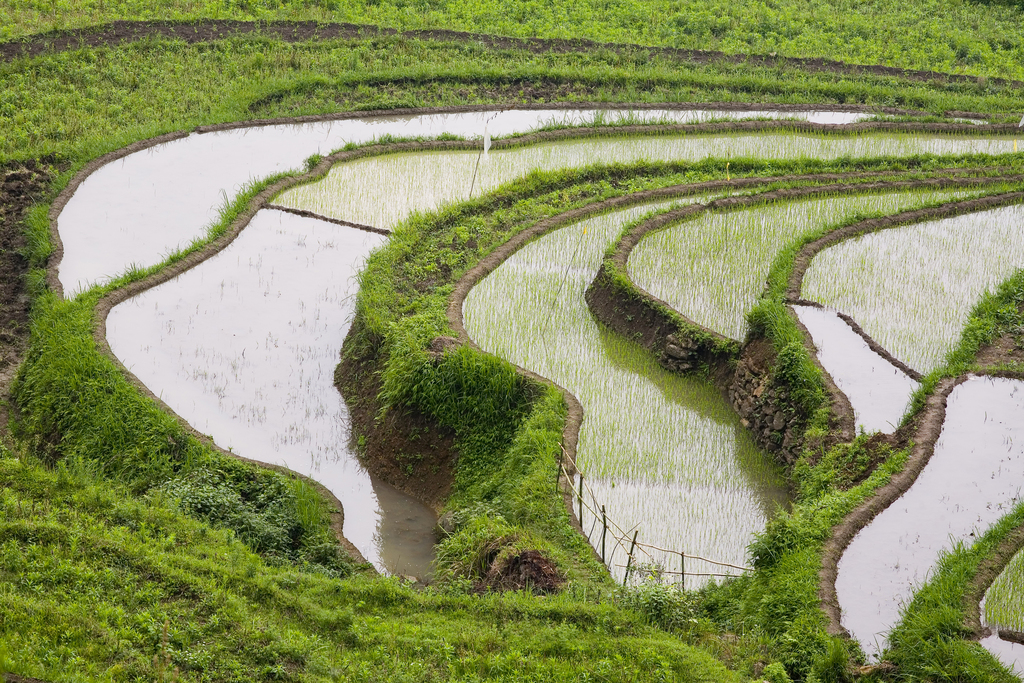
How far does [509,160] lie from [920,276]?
5.35 meters

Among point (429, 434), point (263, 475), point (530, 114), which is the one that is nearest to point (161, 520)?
point (263, 475)

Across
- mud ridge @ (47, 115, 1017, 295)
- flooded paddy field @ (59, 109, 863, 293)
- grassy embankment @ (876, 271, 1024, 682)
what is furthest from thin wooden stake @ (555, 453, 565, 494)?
mud ridge @ (47, 115, 1017, 295)

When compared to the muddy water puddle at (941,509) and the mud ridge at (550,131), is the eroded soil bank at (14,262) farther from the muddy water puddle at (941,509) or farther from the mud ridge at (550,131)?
the muddy water puddle at (941,509)

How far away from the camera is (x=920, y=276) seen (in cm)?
976

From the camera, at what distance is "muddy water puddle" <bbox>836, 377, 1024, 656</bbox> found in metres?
5.66

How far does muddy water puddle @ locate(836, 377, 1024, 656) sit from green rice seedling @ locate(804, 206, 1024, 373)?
0.85 m

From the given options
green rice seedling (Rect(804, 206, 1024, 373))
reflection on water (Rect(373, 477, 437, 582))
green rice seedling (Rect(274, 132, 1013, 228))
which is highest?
green rice seedling (Rect(274, 132, 1013, 228))

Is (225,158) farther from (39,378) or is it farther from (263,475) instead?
(263,475)

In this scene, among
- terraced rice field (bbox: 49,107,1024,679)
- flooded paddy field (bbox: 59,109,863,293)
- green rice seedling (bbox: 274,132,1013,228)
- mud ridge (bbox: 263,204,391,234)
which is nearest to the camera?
terraced rice field (bbox: 49,107,1024,679)

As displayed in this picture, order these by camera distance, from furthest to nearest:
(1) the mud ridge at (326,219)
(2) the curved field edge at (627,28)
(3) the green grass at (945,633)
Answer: (2) the curved field edge at (627,28) < (1) the mud ridge at (326,219) < (3) the green grass at (945,633)

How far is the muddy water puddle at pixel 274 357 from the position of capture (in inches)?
296

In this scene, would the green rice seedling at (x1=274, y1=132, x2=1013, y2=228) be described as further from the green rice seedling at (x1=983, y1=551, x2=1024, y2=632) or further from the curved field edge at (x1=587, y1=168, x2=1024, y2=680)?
the green rice seedling at (x1=983, y1=551, x2=1024, y2=632)

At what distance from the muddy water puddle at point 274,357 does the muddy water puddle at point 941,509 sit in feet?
9.07

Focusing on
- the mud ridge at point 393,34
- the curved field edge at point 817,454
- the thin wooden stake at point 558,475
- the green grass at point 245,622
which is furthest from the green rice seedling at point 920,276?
the mud ridge at point 393,34
